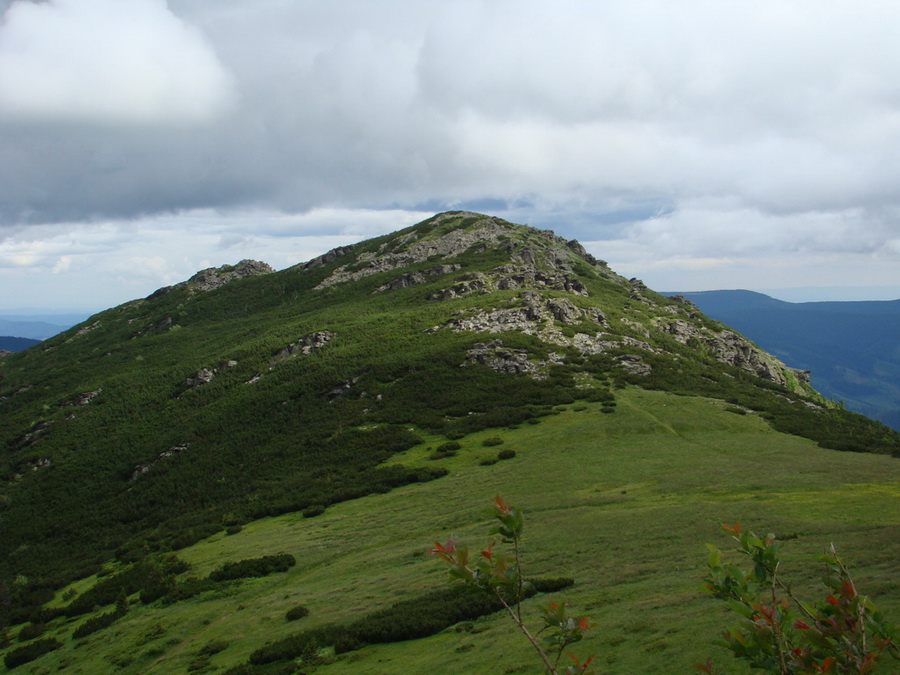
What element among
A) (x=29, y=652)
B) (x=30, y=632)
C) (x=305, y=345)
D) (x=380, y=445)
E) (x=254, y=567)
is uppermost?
(x=305, y=345)

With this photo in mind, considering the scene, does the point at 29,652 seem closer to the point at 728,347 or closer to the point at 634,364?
the point at 634,364

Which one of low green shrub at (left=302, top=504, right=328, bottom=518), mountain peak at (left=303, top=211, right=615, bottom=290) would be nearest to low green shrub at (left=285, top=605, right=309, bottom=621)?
low green shrub at (left=302, top=504, right=328, bottom=518)

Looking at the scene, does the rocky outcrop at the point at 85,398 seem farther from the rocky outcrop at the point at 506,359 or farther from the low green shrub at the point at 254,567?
the low green shrub at the point at 254,567

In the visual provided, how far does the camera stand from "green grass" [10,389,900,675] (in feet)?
51.3

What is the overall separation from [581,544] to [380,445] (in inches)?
1582

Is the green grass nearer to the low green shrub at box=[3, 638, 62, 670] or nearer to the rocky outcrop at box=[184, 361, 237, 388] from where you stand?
the low green shrub at box=[3, 638, 62, 670]

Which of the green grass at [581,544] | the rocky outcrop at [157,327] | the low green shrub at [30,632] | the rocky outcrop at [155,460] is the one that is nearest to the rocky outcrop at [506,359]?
the green grass at [581,544]

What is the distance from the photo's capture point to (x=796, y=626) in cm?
447

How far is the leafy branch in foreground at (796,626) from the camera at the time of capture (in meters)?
4.50

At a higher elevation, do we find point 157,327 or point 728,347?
point 157,327

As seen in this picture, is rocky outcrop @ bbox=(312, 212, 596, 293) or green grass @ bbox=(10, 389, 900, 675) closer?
green grass @ bbox=(10, 389, 900, 675)

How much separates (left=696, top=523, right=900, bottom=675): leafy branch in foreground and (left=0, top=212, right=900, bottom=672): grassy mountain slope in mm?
11253

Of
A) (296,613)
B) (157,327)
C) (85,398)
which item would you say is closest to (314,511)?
(296,613)

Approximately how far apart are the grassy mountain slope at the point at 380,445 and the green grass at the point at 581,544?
262 mm
